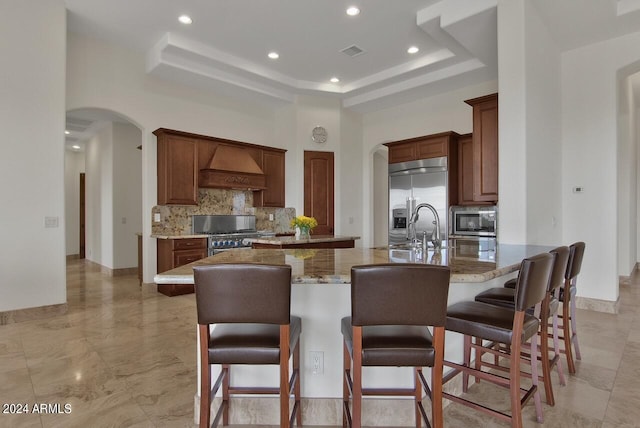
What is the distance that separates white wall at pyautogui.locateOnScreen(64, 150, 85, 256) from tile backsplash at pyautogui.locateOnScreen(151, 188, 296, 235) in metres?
4.98

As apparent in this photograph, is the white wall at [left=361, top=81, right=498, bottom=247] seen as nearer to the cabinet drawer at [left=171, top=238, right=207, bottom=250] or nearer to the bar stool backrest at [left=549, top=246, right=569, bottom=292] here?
the cabinet drawer at [left=171, top=238, right=207, bottom=250]

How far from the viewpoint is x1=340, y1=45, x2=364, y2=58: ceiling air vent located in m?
5.07

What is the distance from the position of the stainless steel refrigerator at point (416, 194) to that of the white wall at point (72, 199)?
25.8 feet

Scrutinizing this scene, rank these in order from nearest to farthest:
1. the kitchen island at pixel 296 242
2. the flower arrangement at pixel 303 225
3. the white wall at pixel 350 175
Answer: the kitchen island at pixel 296 242 < the flower arrangement at pixel 303 225 < the white wall at pixel 350 175

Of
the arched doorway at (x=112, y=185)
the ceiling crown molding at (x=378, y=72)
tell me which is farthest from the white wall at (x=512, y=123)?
the arched doorway at (x=112, y=185)

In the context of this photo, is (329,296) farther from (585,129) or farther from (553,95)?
(585,129)

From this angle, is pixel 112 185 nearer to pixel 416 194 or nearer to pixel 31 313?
pixel 31 313

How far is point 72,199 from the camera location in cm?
888

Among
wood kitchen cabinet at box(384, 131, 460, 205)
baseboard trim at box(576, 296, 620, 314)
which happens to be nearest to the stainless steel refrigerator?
wood kitchen cabinet at box(384, 131, 460, 205)

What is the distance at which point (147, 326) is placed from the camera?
363 cm

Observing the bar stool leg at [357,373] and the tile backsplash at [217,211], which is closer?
the bar stool leg at [357,373]

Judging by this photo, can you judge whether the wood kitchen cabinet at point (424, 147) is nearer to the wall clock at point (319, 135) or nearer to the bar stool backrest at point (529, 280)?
the wall clock at point (319, 135)

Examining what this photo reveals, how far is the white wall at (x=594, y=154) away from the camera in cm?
411

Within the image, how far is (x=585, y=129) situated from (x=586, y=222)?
114 cm
